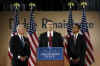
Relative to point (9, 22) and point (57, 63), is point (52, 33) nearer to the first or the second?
point (57, 63)

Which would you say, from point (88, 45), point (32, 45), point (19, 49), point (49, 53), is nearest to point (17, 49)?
point (19, 49)

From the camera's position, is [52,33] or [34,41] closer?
[52,33]

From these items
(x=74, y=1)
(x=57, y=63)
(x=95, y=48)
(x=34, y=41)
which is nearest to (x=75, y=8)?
(x=74, y=1)

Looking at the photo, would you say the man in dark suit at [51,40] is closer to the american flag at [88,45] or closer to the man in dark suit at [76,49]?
the man in dark suit at [76,49]

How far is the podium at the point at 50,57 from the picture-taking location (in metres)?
4.74

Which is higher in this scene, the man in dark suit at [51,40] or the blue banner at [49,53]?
the man in dark suit at [51,40]

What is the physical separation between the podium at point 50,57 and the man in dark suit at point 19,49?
501mm

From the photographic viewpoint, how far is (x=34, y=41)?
6.45 metres

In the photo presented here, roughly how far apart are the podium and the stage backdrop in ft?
8.82

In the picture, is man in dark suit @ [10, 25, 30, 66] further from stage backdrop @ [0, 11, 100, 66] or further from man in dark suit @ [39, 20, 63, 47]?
stage backdrop @ [0, 11, 100, 66]

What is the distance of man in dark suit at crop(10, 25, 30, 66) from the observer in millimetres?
5020

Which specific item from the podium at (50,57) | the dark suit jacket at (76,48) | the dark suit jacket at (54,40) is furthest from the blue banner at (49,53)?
the dark suit jacket at (76,48)

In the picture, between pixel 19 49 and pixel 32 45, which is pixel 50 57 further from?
pixel 32 45

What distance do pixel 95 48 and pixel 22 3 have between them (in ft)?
8.98
